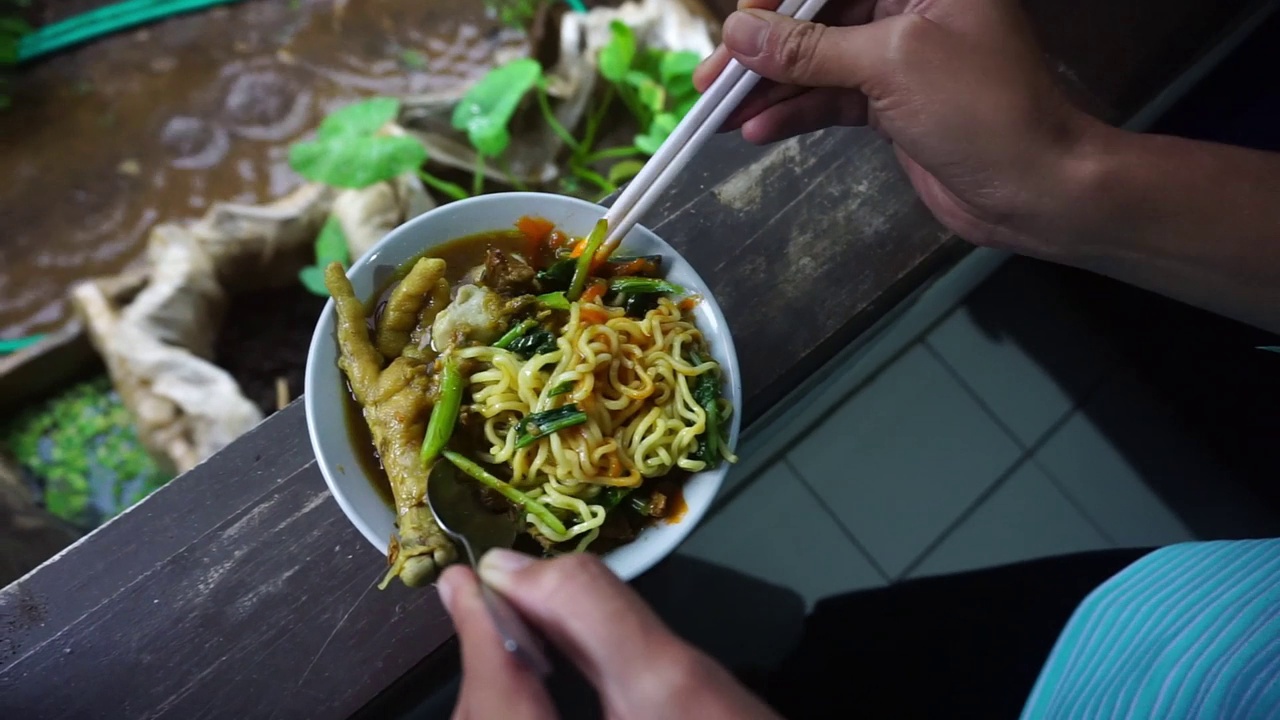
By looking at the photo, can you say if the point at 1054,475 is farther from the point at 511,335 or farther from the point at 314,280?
the point at 314,280

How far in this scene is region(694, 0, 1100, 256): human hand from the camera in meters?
1.34

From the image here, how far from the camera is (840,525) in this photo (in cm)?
274

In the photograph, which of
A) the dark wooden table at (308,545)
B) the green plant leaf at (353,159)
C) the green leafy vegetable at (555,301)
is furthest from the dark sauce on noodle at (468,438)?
the green plant leaf at (353,159)

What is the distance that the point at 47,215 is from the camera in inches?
117

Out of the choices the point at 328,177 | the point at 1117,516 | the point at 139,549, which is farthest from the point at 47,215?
the point at 1117,516

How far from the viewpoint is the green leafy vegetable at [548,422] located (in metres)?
1.44

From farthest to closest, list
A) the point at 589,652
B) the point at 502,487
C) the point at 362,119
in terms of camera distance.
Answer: the point at 362,119 < the point at 502,487 < the point at 589,652

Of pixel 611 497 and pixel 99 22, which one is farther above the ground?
pixel 99 22

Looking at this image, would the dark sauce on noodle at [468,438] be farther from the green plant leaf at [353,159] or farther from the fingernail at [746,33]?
the green plant leaf at [353,159]

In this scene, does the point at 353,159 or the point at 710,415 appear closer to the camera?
the point at 710,415

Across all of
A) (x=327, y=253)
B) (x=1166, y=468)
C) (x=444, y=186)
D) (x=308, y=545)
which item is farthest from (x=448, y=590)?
(x=1166, y=468)

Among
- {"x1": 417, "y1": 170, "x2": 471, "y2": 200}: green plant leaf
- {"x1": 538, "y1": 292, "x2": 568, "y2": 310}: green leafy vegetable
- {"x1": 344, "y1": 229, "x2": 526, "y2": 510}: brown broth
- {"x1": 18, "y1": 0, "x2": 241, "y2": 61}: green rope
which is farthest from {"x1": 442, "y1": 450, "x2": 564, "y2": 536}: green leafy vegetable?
{"x1": 18, "y1": 0, "x2": 241, "y2": 61}: green rope

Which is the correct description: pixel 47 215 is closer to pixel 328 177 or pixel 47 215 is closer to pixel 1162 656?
pixel 328 177

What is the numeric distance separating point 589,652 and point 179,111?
3.34 meters
